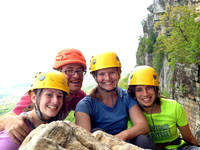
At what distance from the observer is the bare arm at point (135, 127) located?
338cm

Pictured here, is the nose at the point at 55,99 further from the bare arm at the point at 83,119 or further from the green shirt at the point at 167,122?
the green shirt at the point at 167,122

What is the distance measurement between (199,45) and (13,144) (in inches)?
582

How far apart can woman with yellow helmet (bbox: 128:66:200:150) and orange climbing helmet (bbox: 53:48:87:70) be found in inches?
60.3

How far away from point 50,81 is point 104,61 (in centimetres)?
135

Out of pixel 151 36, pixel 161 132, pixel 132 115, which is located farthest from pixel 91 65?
pixel 151 36

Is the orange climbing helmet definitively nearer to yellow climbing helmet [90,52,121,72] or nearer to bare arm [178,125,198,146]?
yellow climbing helmet [90,52,121,72]

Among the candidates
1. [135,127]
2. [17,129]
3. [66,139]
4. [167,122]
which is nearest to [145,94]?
[167,122]

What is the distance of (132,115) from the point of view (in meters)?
3.78

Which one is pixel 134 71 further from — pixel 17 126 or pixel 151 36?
pixel 151 36

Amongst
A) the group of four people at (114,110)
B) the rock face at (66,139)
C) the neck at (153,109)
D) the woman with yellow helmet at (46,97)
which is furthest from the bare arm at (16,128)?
the neck at (153,109)

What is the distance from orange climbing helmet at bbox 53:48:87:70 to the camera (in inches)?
188

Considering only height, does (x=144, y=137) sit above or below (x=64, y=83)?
below

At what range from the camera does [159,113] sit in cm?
406

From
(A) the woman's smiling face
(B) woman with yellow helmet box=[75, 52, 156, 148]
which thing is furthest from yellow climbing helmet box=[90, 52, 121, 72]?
(A) the woman's smiling face
